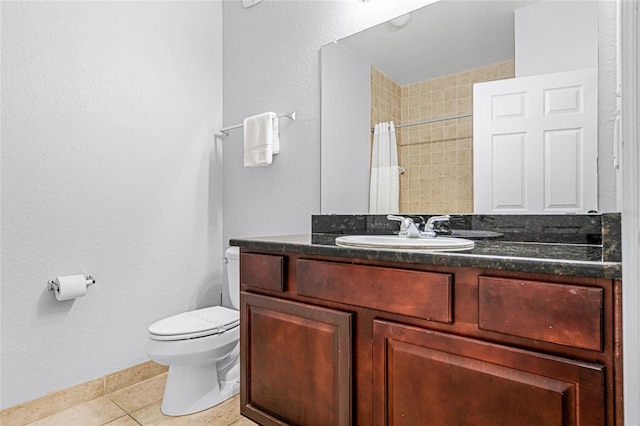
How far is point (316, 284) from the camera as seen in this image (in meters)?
1.17

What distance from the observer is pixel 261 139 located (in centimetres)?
208

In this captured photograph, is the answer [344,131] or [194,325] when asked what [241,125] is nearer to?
[344,131]

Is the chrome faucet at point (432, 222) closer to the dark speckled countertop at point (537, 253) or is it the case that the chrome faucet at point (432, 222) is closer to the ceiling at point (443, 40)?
the dark speckled countertop at point (537, 253)

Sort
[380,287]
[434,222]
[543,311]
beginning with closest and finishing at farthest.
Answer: [543,311]
[380,287]
[434,222]

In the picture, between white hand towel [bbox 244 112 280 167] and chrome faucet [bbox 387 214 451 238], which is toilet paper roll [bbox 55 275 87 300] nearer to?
white hand towel [bbox 244 112 280 167]

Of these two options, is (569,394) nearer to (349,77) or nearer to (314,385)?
(314,385)

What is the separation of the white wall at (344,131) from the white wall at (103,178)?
0.93 m

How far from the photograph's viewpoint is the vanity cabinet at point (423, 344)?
737mm

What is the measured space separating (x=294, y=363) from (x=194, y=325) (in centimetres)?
75

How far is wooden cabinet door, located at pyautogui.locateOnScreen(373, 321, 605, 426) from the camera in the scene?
2.45ft

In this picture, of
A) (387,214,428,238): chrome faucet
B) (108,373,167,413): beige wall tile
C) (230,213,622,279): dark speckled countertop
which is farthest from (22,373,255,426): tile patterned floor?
(387,214,428,238): chrome faucet

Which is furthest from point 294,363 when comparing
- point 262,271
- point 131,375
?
point 131,375

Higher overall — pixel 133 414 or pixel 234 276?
pixel 234 276

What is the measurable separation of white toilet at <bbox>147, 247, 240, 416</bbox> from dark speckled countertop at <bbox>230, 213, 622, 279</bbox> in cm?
59
